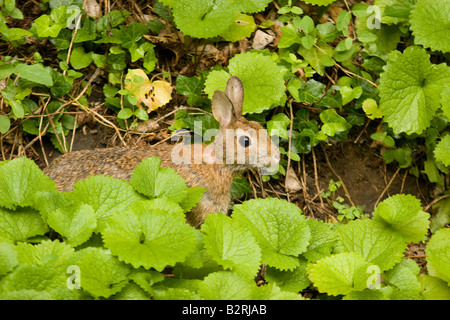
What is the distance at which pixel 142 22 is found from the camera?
18.0 feet

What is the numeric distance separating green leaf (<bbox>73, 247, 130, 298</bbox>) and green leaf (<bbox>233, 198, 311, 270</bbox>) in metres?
0.98

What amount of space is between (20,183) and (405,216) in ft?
9.26

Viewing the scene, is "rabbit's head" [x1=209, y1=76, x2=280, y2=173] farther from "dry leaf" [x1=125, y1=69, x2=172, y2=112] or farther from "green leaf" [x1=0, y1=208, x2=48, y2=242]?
"green leaf" [x1=0, y1=208, x2=48, y2=242]

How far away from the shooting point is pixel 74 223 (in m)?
3.36

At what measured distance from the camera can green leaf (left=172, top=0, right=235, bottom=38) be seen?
4746 mm

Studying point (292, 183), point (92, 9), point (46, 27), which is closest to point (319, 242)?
point (292, 183)

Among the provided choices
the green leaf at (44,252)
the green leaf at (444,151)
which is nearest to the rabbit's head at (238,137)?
the green leaf at (444,151)

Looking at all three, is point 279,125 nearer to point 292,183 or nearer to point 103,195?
point 292,183

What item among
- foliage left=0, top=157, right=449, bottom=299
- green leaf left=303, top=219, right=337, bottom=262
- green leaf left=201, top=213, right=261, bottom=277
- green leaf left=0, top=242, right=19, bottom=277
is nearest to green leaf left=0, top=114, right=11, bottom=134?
foliage left=0, top=157, right=449, bottom=299

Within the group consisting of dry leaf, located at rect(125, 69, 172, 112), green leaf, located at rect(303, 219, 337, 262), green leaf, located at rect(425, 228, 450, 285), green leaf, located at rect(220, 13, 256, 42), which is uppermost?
green leaf, located at rect(220, 13, 256, 42)

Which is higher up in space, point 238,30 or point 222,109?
point 238,30

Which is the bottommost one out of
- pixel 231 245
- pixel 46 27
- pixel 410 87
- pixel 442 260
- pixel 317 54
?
pixel 442 260

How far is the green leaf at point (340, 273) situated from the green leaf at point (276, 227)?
7.1 inches
